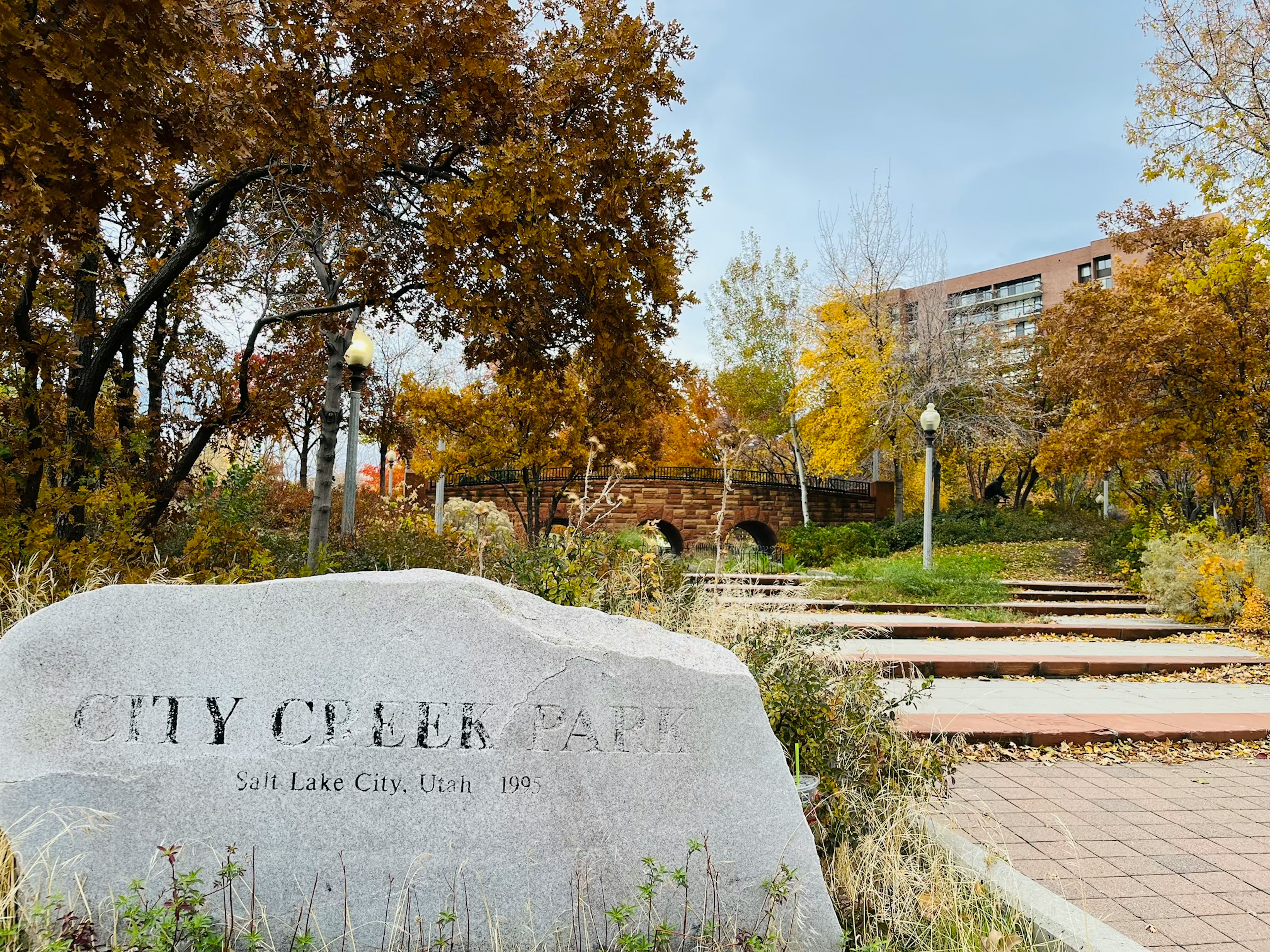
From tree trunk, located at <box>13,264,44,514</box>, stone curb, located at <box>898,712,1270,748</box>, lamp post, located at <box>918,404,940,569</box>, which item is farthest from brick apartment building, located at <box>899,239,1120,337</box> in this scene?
tree trunk, located at <box>13,264,44,514</box>

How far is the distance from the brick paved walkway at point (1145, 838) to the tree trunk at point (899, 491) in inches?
755

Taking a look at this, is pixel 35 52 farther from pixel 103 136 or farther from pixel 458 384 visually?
pixel 458 384

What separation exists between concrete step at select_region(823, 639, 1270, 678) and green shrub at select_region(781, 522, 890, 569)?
426 inches

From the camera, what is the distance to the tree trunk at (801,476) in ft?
81.0

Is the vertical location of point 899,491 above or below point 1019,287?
below

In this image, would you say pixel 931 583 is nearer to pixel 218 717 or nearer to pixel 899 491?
pixel 218 717

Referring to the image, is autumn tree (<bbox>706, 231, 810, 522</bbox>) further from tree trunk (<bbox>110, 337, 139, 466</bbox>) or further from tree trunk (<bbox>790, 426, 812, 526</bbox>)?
tree trunk (<bbox>110, 337, 139, 466</bbox>)

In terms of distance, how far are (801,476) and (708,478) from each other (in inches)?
121

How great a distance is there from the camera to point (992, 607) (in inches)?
415

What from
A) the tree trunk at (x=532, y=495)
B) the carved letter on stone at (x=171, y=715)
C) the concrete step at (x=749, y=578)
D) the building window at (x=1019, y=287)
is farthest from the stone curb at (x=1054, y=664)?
the building window at (x=1019, y=287)

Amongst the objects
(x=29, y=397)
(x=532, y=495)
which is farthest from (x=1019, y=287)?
(x=29, y=397)

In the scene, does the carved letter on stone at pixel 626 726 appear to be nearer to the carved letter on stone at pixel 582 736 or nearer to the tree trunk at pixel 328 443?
the carved letter on stone at pixel 582 736

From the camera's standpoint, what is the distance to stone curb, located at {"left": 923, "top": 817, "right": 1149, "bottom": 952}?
7.78 ft

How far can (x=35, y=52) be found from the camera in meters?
3.24
